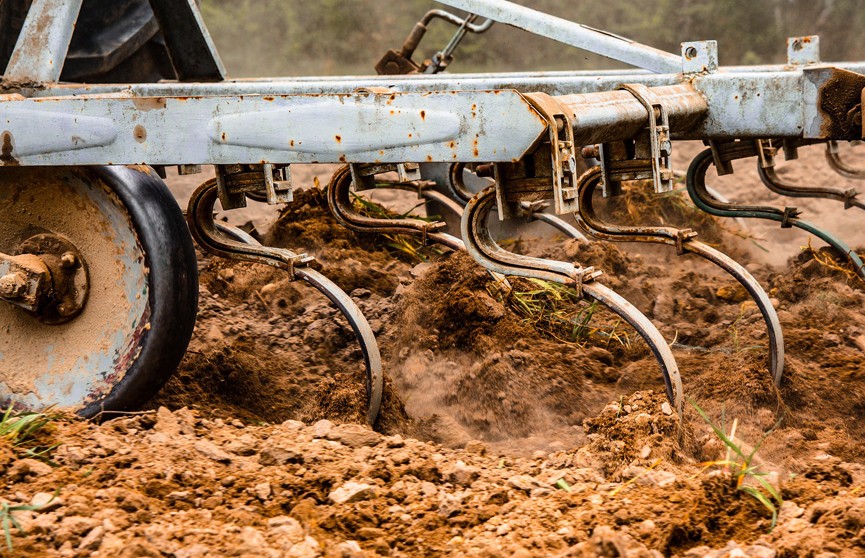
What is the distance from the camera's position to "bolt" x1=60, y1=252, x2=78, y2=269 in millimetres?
3285

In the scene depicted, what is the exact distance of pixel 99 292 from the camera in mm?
3289

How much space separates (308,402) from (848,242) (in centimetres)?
344

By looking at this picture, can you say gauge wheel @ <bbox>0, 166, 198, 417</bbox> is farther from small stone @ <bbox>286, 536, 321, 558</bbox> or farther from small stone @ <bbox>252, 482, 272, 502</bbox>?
small stone @ <bbox>286, 536, 321, 558</bbox>

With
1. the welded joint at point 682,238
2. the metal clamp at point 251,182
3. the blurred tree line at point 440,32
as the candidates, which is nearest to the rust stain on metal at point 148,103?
the metal clamp at point 251,182

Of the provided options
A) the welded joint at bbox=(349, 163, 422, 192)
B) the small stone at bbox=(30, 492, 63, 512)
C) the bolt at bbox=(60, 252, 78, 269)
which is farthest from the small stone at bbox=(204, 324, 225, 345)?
the small stone at bbox=(30, 492, 63, 512)

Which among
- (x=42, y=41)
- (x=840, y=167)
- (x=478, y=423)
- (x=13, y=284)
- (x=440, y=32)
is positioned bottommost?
(x=478, y=423)

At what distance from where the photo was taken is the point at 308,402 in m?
3.61

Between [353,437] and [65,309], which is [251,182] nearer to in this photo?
Answer: [65,309]

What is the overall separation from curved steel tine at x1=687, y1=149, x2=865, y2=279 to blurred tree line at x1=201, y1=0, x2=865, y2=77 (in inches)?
249

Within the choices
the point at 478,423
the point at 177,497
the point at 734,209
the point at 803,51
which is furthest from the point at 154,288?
the point at 734,209

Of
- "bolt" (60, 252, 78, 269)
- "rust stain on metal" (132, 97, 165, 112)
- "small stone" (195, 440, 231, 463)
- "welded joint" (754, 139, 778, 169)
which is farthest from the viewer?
"welded joint" (754, 139, 778, 169)

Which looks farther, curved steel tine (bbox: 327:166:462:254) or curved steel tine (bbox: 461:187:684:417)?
curved steel tine (bbox: 327:166:462:254)

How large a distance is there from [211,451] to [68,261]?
106cm

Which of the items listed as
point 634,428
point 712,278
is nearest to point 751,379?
point 634,428
